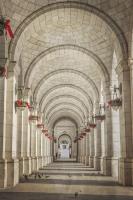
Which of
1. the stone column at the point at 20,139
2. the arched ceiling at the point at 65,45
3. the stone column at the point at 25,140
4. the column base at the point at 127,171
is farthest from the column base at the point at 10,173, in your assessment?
the stone column at the point at 25,140

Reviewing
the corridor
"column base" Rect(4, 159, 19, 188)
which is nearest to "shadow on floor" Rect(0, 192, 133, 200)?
the corridor

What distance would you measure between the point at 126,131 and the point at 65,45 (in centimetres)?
847

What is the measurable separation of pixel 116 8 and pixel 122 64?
2.53 m

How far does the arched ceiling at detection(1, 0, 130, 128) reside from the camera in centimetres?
1648

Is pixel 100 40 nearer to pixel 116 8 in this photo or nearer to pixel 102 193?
pixel 116 8

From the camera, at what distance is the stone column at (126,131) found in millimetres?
15711

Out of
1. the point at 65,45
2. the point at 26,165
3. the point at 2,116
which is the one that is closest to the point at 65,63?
the point at 65,45

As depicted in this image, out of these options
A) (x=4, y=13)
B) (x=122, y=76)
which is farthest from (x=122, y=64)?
(x=4, y=13)

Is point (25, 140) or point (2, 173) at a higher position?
point (25, 140)

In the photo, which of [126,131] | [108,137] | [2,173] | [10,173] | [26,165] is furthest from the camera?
[26,165]

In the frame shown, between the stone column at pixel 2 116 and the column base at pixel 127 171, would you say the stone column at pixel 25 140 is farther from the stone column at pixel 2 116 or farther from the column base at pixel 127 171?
the column base at pixel 127 171

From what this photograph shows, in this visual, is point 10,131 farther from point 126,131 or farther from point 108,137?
point 108,137

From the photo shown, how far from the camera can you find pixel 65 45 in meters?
22.3

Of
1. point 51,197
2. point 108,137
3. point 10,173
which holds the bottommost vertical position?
point 51,197
